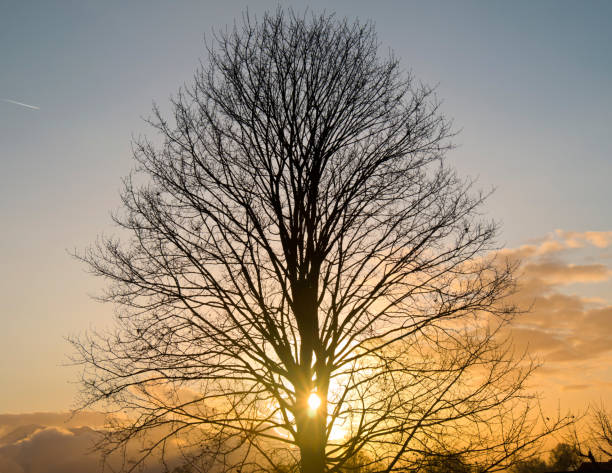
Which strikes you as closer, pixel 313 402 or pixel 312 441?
pixel 312 441

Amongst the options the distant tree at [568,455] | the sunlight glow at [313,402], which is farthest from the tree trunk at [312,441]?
the distant tree at [568,455]

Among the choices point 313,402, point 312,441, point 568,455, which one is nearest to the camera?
point 312,441

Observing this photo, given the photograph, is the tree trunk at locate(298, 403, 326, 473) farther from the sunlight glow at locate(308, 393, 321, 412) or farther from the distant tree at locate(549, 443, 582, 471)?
the distant tree at locate(549, 443, 582, 471)

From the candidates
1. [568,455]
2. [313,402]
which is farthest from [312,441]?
[568,455]

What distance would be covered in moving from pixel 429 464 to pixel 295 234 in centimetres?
372

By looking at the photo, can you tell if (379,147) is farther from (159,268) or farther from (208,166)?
(159,268)

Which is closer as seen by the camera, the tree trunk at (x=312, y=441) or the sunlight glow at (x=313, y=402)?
the tree trunk at (x=312, y=441)

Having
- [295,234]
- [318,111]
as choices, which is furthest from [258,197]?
[318,111]

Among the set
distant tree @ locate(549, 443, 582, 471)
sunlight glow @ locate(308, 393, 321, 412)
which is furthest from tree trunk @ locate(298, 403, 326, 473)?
distant tree @ locate(549, 443, 582, 471)

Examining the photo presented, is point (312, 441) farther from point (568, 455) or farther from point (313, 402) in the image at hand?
point (568, 455)

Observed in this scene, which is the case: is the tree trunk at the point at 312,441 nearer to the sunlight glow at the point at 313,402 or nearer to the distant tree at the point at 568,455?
the sunlight glow at the point at 313,402

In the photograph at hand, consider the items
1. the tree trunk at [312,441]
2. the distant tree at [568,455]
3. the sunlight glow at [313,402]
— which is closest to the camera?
the tree trunk at [312,441]

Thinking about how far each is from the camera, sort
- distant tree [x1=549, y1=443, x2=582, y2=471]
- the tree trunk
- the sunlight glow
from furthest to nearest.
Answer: distant tree [x1=549, y1=443, x2=582, y2=471], the sunlight glow, the tree trunk

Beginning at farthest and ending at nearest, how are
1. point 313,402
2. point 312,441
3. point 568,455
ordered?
1. point 568,455
2. point 313,402
3. point 312,441
